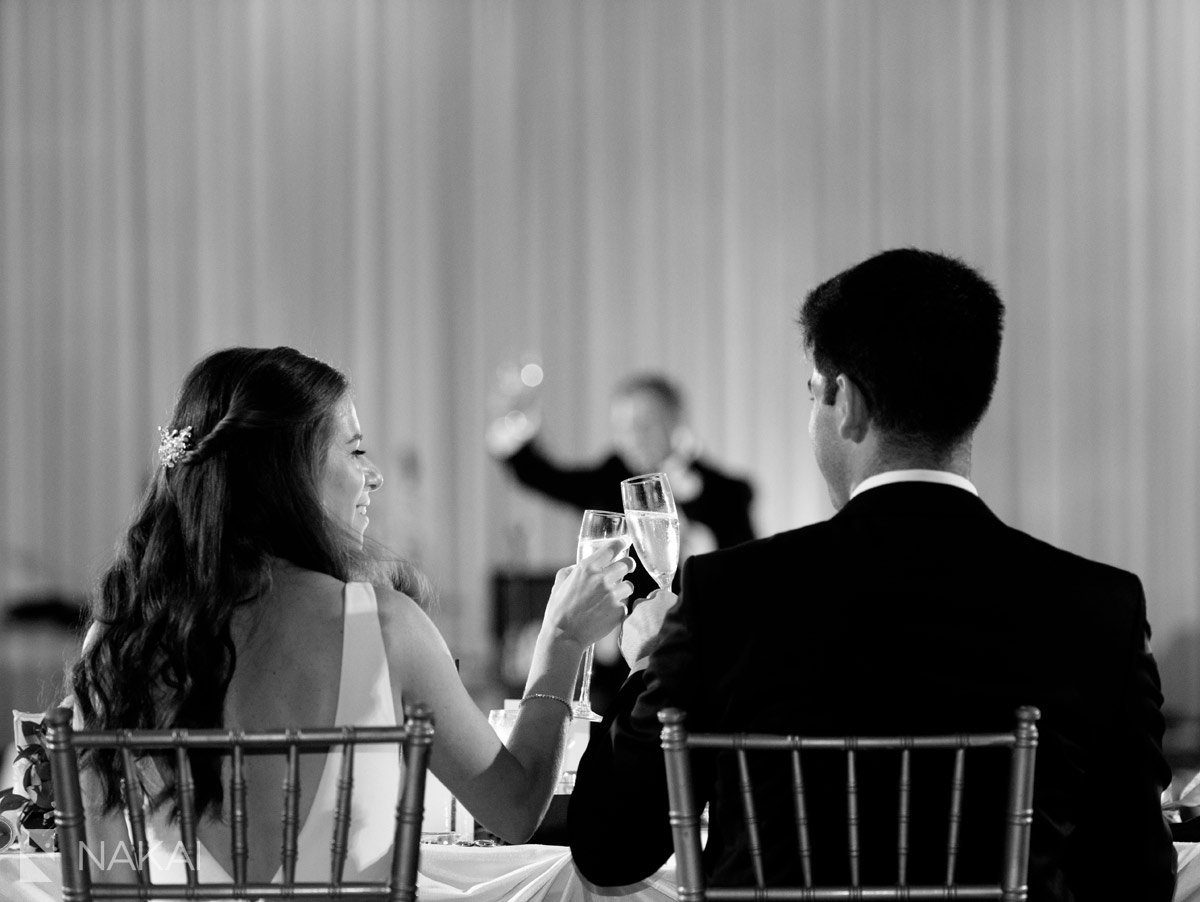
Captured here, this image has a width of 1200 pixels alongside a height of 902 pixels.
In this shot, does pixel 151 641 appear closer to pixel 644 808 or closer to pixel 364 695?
pixel 364 695

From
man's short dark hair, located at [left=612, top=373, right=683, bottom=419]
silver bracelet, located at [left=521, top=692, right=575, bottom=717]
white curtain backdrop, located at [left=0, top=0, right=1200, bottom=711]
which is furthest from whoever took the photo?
white curtain backdrop, located at [left=0, top=0, right=1200, bottom=711]

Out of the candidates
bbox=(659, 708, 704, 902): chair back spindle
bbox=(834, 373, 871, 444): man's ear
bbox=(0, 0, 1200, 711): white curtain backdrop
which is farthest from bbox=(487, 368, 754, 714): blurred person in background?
bbox=(659, 708, 704, 902): chair back spindle

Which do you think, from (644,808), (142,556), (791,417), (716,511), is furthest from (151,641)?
(791,417)

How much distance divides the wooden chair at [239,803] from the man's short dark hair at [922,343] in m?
0.54

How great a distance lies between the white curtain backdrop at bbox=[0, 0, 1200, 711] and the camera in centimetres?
716

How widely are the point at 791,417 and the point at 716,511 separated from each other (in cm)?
220

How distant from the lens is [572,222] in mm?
7281

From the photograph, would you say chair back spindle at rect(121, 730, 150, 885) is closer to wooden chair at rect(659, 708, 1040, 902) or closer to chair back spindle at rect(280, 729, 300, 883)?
chair back spindle at rect(280, 729, 300, 883)

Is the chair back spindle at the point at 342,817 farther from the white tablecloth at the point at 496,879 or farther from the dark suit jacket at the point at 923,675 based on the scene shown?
the white tablecloth at the point at 496,879

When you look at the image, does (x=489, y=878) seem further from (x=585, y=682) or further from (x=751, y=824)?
(x=751, y=824)

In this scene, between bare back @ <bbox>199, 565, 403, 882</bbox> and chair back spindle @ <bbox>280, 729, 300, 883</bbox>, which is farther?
bare back @ <bbox>199, 565, 403, 882</bbox>

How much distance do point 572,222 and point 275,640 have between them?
571 centimetres

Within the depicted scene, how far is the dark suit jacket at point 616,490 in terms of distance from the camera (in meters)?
5.16

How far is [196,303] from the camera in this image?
7.35 m
